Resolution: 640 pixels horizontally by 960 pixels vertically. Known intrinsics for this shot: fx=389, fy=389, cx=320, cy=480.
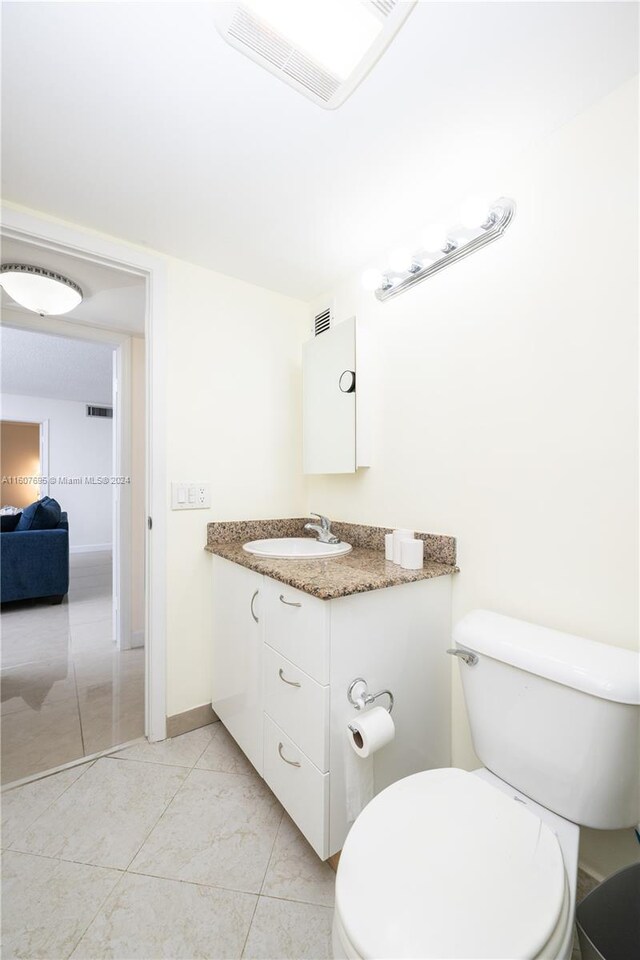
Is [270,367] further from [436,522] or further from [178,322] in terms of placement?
[436,522]

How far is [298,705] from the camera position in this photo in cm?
114

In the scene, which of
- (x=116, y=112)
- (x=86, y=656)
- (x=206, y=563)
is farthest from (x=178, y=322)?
(x=86, y=656)

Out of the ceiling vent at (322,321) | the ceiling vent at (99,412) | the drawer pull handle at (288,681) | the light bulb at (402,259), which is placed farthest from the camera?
the ceiling vent at (99,412)

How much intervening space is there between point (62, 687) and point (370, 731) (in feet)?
6.62

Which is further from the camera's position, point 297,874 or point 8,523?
point 8,523

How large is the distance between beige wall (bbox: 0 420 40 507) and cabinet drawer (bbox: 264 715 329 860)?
18.3ft

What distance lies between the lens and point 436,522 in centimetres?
145

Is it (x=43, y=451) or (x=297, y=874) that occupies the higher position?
(x=43, y=451)

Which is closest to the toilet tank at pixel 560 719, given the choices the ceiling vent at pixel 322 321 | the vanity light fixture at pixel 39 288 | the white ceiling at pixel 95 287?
the ceiling vent at pixel 322 321

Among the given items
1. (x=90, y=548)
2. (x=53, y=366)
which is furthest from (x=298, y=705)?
(x=90, y=548)

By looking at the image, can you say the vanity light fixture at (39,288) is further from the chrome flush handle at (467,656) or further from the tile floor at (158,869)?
the chrome flush handle at (467,656)

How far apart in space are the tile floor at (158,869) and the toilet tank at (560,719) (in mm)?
647

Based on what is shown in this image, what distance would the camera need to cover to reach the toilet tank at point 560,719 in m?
0.80

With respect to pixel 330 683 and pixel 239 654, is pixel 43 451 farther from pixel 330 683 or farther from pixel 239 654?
pixel 330 683
